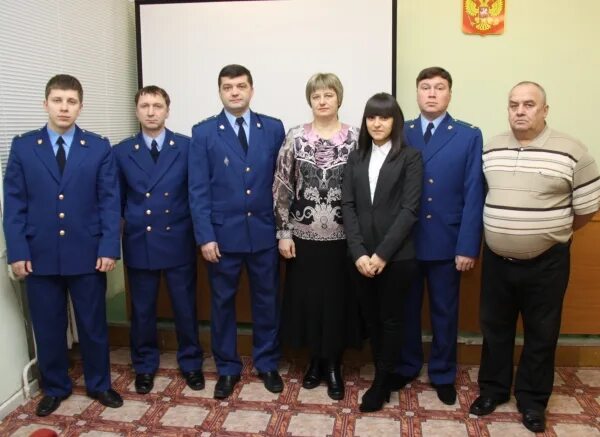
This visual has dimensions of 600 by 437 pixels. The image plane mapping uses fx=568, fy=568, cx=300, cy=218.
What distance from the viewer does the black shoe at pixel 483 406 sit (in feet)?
8.25

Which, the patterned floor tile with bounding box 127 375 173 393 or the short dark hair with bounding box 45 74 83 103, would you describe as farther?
the patterned floor tile with bounding box 127 375 173 393

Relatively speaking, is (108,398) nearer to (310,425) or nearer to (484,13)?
(310,425)

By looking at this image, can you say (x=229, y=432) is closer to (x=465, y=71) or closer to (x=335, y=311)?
(x=335, y=311)

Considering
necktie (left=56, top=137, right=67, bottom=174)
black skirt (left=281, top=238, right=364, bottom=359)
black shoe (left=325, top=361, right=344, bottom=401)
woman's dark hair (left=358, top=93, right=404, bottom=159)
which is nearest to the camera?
woman's dark hair (left=358, top=93, right=404, bottom=159)

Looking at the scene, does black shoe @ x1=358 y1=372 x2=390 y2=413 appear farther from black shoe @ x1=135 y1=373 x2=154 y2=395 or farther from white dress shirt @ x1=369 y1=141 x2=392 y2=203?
black shoe @ x1=135 y1=373 x2=154 y2=395

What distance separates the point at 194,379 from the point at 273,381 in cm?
40

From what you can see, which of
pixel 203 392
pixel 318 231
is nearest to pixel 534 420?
pixel 318 231

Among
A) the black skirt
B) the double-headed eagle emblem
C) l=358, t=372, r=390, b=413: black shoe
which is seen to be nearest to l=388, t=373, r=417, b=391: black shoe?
l=358, t=372, r=390, b=413: black shoe

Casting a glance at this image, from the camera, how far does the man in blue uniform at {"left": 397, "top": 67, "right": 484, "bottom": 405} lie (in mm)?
2465

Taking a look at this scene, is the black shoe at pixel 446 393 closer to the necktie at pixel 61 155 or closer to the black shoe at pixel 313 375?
the black shoe at pixel 313 375

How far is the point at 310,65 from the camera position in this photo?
351cm

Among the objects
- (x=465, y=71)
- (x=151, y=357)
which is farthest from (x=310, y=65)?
(x=151, y=357)

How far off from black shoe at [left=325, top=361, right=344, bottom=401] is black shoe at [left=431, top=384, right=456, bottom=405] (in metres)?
0.46

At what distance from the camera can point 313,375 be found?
2.81 m
